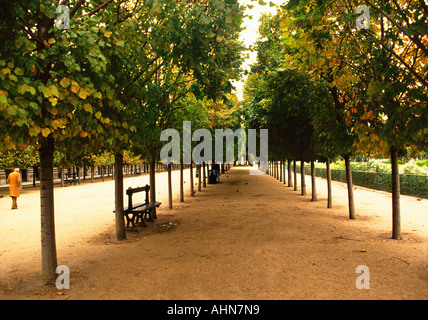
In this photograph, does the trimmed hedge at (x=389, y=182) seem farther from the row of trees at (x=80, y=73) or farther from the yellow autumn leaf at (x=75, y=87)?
the yellow autumn leaf at (x=75, y=87)

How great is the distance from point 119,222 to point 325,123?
7.09 meters

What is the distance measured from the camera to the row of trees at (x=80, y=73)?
14.1 feet

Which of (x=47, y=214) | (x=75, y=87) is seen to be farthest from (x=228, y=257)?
(x=75, y=87)

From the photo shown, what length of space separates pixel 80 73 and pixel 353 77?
5669 mm

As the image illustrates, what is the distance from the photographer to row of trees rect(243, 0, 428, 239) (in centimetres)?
577

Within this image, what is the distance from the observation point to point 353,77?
761 cm

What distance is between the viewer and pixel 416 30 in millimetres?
5027

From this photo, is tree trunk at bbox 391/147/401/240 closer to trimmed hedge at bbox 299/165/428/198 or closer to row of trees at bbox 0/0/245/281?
row of trees at bbox 0/0/245/281

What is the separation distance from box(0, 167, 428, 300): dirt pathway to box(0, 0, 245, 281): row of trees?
97 centimetres

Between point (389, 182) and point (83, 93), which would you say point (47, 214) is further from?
point (389, 182)

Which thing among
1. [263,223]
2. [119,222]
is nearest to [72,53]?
[119,222]

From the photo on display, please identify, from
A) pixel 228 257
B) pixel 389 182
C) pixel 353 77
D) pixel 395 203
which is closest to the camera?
pixel 228 257

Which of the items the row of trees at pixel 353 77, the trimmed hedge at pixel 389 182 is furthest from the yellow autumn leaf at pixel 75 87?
the trimmed hedge at pixel 389 182
